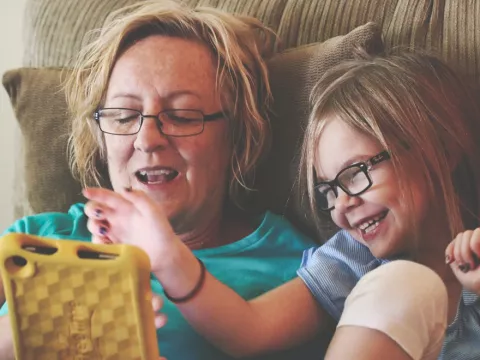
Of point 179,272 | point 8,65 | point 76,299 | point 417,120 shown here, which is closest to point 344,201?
point 417,120

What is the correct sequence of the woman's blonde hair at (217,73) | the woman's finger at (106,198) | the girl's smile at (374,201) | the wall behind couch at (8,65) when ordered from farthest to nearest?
the wall behind couch at (8,65), the woman's blonde hair at (217,73), the girl's smile at (374,201), the woman's finger at (106,198)

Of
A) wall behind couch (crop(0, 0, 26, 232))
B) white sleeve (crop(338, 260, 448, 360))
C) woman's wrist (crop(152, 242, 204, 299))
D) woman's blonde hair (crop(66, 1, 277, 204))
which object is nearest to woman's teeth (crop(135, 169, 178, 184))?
woman's blonde hair (crop(66, 1, 277, 204))

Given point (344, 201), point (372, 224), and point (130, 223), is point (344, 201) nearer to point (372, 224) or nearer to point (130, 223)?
point (372, 224)

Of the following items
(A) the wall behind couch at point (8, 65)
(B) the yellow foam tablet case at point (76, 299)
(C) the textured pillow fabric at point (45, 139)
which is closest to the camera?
(B) the yellow foam tablet case at point (76, 299)

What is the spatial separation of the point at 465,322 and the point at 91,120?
2.48 feet

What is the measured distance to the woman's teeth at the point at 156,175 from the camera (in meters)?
1.07

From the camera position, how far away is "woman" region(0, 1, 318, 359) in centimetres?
106

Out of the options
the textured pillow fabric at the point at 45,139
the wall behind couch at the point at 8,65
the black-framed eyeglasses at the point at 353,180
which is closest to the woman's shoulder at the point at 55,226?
the textured pillow fabric at the point at 45,139

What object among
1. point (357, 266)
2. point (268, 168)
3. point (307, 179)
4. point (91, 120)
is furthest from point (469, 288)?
point (91, 120)

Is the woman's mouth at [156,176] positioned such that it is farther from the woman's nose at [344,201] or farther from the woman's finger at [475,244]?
the woman's finger at [475,244]

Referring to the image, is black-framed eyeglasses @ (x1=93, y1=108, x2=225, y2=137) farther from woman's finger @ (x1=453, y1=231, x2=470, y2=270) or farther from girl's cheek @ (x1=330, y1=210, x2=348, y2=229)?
woman's finger @ (x1=453, y1=231, x2=470, y2=270)

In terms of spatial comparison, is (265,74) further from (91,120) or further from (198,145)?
(91,120)

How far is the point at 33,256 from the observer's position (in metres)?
0.62

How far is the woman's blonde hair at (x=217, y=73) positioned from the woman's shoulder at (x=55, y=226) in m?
0.10
